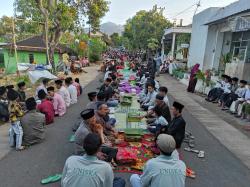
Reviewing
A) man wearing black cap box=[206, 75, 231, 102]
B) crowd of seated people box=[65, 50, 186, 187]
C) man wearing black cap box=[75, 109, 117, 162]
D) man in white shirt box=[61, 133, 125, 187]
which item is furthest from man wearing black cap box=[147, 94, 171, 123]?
man wearing black cap box=[206, 75, 231, 102]

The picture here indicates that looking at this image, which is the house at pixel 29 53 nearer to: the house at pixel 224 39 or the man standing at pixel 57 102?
the house at pixel 224 39

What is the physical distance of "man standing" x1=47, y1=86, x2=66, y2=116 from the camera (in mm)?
9305

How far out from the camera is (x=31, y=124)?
21.2 feet

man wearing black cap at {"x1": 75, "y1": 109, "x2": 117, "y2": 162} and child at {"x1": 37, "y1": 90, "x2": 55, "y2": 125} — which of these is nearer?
man wearing black cap at {"x1": 75, "y1": 109, "x2": 117, "y2": 162}

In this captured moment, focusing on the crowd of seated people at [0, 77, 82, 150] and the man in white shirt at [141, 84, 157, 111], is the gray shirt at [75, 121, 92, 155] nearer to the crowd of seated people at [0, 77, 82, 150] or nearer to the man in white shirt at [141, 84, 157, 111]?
the crowd of seated people at [0, 77, 82, 150]

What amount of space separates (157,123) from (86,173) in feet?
14.2

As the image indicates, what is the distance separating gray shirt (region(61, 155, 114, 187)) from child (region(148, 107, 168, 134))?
3.89 m

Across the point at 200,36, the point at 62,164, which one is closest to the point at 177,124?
the point at 62,164

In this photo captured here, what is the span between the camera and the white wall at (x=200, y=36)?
62.7 feet

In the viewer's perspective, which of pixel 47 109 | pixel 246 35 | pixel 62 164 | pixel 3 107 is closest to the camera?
pixel 62 164

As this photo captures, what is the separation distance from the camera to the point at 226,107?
39.3ft

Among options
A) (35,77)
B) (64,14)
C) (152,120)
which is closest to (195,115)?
(152,120)

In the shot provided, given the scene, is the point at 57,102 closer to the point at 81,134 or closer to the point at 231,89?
the point at 81,134

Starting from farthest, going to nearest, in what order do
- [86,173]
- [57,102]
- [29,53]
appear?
[29,53], [57,102], [86,173]
